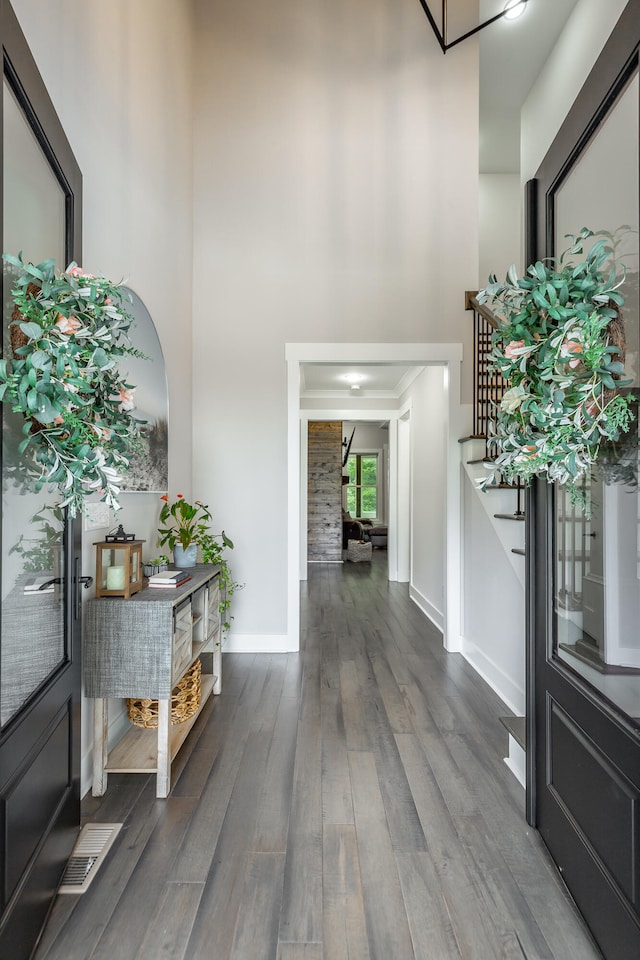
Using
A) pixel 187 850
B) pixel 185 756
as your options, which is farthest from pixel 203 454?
pixel 187 850

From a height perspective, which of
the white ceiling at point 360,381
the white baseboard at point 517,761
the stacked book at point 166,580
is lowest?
the white baseboard at point 517,761

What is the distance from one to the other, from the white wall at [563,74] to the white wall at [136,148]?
83.1 inches

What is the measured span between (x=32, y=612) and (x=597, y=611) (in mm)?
1605

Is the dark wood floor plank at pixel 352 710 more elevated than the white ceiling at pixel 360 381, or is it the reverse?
the white ceiling at pixel 360 381

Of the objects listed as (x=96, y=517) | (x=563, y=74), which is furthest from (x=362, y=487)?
(x=96, y=517)

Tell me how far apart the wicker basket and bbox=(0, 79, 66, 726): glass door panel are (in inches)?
35.9

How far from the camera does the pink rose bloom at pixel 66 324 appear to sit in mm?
1271

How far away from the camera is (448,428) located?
13.4 feet

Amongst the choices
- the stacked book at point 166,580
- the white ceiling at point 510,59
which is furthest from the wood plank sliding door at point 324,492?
the stacked book at point 166,580

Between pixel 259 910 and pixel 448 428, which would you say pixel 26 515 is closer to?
pixel 259 910

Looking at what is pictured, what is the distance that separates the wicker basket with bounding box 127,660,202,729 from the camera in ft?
8.17

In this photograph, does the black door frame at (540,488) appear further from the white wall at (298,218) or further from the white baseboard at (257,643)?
the white baseboard at (257,643)

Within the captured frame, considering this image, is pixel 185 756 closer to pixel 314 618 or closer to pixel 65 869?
pixel 65 869

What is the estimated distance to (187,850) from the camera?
1.80 meters
